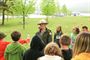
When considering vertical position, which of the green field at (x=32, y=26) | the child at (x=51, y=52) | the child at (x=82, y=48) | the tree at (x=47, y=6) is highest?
the child at (x=82, y=48)

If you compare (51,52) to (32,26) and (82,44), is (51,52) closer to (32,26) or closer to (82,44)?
(82,44)

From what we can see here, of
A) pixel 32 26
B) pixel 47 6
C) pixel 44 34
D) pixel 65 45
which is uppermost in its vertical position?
pixel 65 45

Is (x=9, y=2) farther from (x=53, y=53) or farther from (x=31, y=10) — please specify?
(x=53, y=53)

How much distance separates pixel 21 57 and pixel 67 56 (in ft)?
4.89

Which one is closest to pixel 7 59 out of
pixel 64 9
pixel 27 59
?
pixel 27 59

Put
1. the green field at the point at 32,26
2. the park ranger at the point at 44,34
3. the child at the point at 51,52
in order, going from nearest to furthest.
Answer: the child at the point at 51,52
the park ranger at the point at 44,34
the green field at the point at 32,26

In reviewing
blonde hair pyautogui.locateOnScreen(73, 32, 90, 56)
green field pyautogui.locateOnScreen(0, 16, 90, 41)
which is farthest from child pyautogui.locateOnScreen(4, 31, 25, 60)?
green field pyautogui.locateOnScreen(0, 16, 90, 41)

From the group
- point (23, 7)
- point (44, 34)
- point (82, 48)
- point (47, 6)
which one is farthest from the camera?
point (47, 6)

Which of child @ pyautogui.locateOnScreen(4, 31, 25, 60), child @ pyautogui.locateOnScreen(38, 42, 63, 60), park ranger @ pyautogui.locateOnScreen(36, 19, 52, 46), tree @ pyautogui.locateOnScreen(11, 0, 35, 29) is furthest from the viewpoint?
tree @ pyautogui.locateOnScreen(11, 0, 35, 29)

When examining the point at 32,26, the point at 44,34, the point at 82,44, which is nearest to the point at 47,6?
the point at 32,26

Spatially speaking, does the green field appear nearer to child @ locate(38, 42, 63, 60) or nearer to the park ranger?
the park ranger

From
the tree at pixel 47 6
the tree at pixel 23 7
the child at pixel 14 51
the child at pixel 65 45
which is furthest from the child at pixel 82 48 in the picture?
the tree at pixel 47 6

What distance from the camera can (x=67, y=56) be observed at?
716 cm

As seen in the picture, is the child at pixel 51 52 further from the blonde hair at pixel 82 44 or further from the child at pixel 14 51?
the child at pixel 14 51
